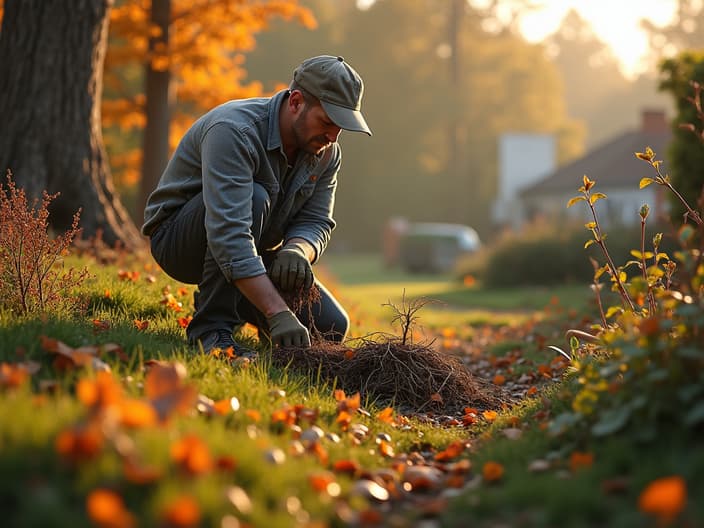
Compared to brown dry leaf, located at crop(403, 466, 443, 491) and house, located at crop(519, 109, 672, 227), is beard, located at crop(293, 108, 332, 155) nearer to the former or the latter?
brown dry leaf, located at crop(403, 466, 443, 491)

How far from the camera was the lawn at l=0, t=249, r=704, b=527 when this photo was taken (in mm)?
2113

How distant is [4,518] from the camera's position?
6.63 ft

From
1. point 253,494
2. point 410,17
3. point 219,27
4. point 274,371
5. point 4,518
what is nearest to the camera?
point 4,518

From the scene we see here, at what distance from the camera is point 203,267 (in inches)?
179

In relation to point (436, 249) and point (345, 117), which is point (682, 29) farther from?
point (345, 117)

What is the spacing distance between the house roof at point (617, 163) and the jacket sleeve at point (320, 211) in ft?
87.9

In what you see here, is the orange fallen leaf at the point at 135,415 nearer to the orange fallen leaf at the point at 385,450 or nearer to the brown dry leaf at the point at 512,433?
the orange fallen leaf at the point at 385,450

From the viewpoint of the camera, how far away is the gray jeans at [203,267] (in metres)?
4.36

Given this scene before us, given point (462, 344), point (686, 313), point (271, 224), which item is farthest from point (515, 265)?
point (686, 313)

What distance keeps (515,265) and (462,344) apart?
966cm

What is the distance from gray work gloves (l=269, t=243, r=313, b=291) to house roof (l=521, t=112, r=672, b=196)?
89.8 ft

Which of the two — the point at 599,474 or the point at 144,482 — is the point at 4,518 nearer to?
the point at 144,482

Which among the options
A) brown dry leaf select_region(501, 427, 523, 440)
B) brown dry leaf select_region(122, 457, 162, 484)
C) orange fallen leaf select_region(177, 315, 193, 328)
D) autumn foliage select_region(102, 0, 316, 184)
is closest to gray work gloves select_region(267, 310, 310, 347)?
orange fallen leaf select_region(177, 315, 193, 328)

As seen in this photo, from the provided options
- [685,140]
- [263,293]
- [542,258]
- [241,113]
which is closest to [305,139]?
[241,113]
